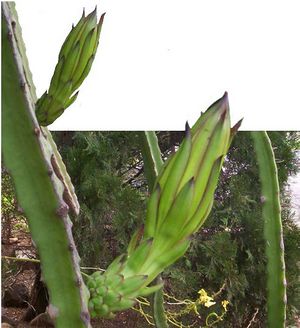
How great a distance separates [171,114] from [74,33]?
0.51 metres

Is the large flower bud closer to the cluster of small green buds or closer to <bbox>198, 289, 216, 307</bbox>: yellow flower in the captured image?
the cluster of small green buds

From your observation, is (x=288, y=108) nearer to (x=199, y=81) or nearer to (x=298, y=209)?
(x=199, y=81)

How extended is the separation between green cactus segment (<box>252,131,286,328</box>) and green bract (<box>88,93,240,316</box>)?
359mm

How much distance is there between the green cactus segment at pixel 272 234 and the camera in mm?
683

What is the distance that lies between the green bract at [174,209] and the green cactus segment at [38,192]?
33 millimetres

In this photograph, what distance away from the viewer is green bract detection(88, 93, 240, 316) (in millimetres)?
332

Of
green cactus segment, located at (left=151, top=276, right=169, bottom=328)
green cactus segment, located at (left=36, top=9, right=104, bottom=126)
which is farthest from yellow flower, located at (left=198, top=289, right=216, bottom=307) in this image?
green cactus segment, located at (left=36, top=9, right=104, bottom=126)

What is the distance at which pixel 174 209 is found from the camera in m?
0.34

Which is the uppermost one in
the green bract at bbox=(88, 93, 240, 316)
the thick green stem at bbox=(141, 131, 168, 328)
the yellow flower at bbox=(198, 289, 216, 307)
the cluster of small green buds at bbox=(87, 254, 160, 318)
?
the thick green stem at bbox=(141, 131, 168, 328)

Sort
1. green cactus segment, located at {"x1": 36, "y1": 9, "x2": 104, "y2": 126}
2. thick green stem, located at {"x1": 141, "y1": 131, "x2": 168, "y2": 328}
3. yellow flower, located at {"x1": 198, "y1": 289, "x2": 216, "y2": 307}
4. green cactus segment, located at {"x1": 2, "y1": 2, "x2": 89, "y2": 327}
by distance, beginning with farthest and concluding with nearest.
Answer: yellow flower, located at {"x1": 198, "y1": 289, "x2": 216, "y2": 307}
thick green stem, located at {"x1": 141, "y1": 131, "x2": 168, "y2": 328}
green cactus segment, located at {"x1": 36, "y1": 9, "x2": 104, "y2": 126}
green cactus segment, located at {"x1": 2, "y1": 2, "x2": 89, "y2": 327}

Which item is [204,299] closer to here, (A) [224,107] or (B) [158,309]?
(B) [158,309]

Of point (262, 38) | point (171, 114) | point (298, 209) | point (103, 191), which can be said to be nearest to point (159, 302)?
point (171, 114)

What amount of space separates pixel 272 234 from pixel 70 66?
1.21ft

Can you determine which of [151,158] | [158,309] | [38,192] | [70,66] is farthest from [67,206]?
[158,309]
